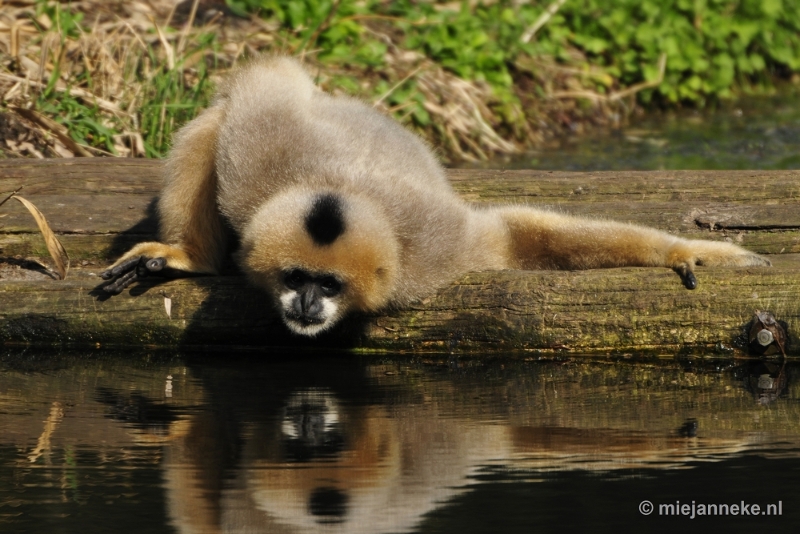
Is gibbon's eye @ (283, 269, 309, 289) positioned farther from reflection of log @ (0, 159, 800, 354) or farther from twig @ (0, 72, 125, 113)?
twig @ (0, 72, 125, 113)

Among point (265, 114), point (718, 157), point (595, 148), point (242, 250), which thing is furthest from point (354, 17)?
point (242, 250)

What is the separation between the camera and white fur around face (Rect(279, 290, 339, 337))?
6.49m

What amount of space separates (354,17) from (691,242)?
23.0 ft

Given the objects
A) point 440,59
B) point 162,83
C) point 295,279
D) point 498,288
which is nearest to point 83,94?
point 162,83

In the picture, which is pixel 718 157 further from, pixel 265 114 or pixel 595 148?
pixel 265 114

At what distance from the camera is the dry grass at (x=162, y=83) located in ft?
34.0

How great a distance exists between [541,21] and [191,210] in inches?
361

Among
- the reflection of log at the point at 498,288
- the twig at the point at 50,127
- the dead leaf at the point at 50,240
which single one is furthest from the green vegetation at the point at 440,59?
the dead leaf at the point at 50,240

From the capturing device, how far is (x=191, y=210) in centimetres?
745

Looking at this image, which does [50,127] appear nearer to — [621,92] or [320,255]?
[320,255]

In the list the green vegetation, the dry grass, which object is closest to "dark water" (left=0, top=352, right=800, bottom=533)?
the dry grass

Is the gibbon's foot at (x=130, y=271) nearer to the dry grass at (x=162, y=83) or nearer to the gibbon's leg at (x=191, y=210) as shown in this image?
the gibbon's leg at (x=191, y=210)

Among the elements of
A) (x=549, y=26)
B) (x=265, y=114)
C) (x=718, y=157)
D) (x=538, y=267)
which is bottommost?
(x=538, y=267)

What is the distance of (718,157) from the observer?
491 inches
